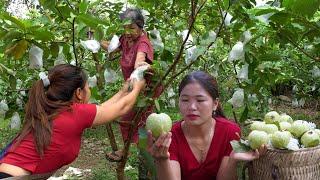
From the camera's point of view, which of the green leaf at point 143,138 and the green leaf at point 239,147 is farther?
the green leaf at point 143,138

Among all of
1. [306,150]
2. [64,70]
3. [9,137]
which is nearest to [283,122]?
[306,150]

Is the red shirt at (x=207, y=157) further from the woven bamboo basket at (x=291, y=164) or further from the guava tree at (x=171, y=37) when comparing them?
the woven bamboo basket at (x=291, y=164)

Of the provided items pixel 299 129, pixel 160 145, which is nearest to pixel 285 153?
pixel 299 129

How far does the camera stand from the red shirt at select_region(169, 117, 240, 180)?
1.94m

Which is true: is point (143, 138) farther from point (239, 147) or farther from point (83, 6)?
point (83, 6)

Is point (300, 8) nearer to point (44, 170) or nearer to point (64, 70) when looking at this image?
point (64, 70)

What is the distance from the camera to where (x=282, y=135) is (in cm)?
154

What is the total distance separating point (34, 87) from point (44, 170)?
0.36 meters

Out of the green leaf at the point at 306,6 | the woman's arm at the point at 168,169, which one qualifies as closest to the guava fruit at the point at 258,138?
the woman's arm at the point at 168,169

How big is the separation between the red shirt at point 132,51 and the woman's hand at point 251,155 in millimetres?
985

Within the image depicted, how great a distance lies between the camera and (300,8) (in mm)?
1242

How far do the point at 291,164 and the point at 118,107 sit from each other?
822 millimetres

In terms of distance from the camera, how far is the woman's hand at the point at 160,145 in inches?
63.8

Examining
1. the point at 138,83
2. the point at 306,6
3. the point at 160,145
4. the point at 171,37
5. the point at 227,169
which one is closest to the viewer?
the point at 306,6
